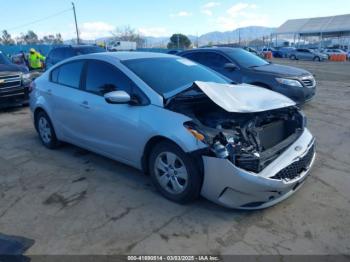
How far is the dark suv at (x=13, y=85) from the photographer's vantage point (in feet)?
29.6

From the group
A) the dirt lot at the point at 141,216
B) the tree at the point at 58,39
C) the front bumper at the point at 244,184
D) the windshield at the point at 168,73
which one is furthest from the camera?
the tree at the point at 58,39

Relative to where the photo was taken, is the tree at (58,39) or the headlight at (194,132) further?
the tree at (58,39)

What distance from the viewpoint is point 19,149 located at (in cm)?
605

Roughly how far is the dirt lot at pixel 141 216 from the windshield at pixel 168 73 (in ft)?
4.33

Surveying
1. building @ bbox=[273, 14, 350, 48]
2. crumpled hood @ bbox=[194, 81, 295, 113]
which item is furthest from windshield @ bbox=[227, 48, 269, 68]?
building @ bbox=[273, 14, 350, 48]

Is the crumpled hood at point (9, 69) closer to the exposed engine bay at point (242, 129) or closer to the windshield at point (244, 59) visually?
the windshield at point (244, 59)

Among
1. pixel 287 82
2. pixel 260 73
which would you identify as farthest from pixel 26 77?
pixel 287 82

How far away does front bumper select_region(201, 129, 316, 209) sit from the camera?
326 cm

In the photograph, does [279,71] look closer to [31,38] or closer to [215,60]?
[215,60]

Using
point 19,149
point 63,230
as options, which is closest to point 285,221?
point 63,230

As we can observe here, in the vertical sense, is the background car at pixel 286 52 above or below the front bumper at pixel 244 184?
Answer: below

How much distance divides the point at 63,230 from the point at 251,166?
6.57 feet

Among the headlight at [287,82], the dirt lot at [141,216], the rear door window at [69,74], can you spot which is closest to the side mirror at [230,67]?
the headlight at [287,82]

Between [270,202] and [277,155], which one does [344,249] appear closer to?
[270,202]
